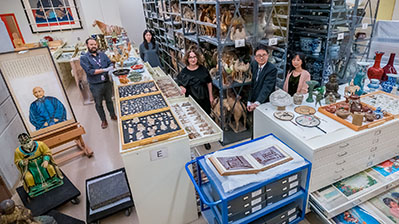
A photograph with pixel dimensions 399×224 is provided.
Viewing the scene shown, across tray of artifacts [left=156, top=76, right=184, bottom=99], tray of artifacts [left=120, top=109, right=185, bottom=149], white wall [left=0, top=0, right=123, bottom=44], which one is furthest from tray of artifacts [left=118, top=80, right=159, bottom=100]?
white wall [left=0, top=0, right=123, bottom=44]

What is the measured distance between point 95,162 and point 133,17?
673 cm

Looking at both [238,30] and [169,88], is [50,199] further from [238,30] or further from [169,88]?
[238,30]

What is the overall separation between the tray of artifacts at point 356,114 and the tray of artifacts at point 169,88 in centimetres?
195

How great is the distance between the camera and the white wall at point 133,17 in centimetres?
852

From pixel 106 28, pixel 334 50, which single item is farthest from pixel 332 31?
pixel 106 28

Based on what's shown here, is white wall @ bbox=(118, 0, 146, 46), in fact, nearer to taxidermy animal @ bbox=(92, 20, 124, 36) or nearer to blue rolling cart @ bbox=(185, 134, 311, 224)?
taxidermy animal @ bbox=(92, 20, 124, 36)

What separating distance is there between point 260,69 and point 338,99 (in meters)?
0.87

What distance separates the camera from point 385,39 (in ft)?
14.9

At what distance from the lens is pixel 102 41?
20.3ft

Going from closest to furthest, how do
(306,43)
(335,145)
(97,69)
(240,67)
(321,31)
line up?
(335,145), (240,67), (321,31), (97,69), (306,43)

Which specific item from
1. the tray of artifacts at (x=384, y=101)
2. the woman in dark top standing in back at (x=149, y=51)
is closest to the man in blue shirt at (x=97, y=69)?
the woman in dark top standing in back at (x=149, y=51)

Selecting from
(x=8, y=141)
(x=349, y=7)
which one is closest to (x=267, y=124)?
(x=349, y=7)

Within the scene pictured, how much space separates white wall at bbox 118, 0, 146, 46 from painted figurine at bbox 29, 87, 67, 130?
6219mm

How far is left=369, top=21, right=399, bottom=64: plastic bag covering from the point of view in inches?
173
